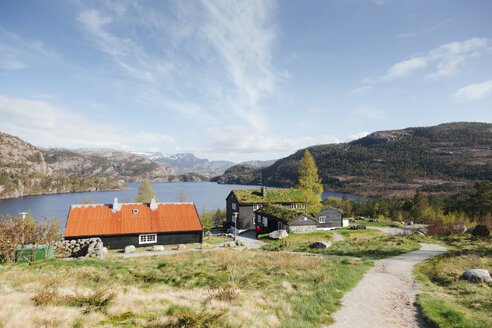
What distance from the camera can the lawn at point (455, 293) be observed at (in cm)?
1021

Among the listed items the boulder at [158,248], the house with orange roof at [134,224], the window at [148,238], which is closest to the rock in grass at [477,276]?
the house with orange roof at [134,224]

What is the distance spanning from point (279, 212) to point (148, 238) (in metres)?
24.9

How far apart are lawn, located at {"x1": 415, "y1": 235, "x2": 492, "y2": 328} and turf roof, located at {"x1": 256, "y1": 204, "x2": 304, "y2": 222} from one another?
2455 centimetres

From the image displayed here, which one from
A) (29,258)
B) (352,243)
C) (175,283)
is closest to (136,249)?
(29,258)

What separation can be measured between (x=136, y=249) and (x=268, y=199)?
31724mm

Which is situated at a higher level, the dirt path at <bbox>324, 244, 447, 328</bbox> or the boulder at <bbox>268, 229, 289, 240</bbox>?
the dirt path at <bbox>324, 244, 447, 328</bbox>

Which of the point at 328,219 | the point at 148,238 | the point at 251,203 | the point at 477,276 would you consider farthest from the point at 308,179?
the point at 477,276

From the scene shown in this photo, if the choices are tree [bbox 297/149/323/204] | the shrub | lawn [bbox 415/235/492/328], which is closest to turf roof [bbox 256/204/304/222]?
tree [bbox 297/149/323/204]

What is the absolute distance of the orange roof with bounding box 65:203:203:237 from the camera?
34.6m

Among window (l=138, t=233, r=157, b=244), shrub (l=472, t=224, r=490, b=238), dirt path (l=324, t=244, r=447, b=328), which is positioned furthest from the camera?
window (l=138, t=233, r=157, b=244)

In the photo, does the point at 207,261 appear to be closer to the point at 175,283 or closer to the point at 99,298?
the point at 175,283

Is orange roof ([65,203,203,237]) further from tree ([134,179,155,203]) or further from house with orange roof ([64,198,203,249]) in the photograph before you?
tree ([134,179,155,203])

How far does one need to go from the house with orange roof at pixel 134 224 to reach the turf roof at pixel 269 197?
18222 millimetres

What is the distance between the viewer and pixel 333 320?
10281 millimetres
